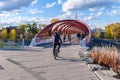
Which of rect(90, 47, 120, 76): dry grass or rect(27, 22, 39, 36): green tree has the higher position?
rect(27, 22, 39, 36): green tree

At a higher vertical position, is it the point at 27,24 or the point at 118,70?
the point at 27,24

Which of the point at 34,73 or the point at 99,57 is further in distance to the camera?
the point at 99,57

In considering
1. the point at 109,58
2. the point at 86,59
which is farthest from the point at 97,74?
the point at 86,59

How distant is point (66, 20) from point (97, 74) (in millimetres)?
30060

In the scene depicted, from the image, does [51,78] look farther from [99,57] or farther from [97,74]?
[99,57]

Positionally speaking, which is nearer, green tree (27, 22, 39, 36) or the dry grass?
the dry grass

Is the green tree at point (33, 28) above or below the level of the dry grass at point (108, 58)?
above

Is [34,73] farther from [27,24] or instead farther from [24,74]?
[27,24]

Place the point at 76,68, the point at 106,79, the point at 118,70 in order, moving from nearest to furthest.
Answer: the point at 106,79
the point at 118,70
the point at 76,68

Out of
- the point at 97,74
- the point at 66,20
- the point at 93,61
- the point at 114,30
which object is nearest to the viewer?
the point at 97,74

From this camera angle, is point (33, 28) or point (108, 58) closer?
point (108, 58)

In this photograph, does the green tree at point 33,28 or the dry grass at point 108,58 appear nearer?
the dry grass at point 108,58

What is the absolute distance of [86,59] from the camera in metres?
12.6

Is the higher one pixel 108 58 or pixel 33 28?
pixel 33 28
